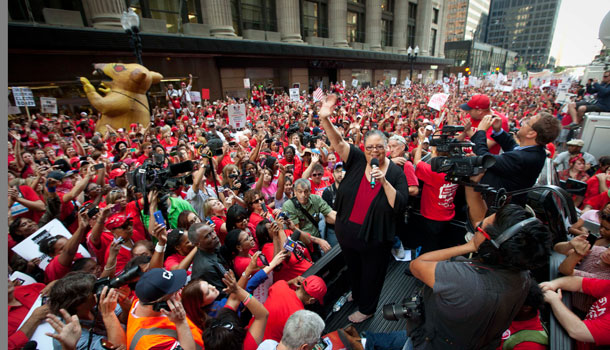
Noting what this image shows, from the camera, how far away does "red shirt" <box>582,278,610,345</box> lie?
1572mm

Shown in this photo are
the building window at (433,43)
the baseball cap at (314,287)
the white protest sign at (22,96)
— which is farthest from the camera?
the building window at (433,43)

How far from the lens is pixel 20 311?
233cm

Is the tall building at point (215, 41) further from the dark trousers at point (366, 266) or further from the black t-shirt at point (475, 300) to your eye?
the black t-shirt at point (475, 300)

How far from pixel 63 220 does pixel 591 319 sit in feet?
19.0

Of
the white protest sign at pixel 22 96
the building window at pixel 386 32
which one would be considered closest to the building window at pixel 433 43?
the building window at pixel 386 32

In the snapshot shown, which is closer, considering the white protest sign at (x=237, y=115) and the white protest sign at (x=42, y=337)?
the white protest sign at (x=42, y=337)

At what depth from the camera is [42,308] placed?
82.8 inches

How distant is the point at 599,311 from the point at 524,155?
135cm

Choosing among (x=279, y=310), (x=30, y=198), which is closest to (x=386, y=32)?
(x=30, y=198)

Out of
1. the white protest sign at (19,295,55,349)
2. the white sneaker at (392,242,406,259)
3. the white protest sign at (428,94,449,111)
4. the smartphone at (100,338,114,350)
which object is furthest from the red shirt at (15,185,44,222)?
the white protest sign at (428,94,449,111)

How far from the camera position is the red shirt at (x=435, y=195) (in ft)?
10.1

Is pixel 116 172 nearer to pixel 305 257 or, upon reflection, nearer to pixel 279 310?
pixel 305 257

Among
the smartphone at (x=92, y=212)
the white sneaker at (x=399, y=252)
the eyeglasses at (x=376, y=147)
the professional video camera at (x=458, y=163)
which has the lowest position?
the white sneaker at (x=399, y=252)

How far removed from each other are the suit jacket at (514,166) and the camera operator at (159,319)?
2.88 meters
